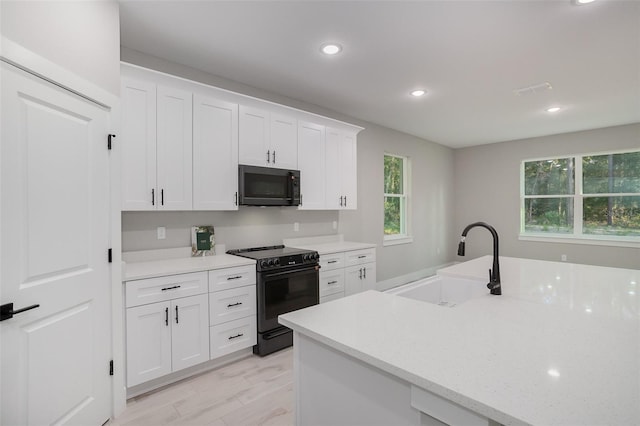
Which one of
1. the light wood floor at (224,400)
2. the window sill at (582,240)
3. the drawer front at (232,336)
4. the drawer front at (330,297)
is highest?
the window sill at (582,240)

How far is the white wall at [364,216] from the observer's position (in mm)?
2966

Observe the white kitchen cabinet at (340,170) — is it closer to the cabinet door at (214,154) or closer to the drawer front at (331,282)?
the drawer front at (331,282)

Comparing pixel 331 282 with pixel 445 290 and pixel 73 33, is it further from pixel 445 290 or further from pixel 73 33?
pixel 73 33

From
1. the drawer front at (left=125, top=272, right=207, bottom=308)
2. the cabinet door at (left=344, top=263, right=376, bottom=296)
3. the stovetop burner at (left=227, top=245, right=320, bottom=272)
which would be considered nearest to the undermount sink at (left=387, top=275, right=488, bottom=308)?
the stovetop burner at (left=227, top=245, right=320, bottom=272)

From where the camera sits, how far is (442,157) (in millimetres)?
6926

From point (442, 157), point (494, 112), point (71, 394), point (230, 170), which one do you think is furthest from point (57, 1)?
point (442, 157)

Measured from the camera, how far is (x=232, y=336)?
2795 mm

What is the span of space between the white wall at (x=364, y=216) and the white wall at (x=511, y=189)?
Result: 35 centimetres

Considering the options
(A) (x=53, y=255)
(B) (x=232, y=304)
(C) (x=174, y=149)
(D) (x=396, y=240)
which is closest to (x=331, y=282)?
(B) (x=232, y=304)

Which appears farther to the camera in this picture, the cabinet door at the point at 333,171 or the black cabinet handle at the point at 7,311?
the cabinet door at the point at 333,171

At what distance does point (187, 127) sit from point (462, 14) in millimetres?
2346

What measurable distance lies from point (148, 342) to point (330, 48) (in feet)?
9.00

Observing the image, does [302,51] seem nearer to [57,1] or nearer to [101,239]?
[57,1]

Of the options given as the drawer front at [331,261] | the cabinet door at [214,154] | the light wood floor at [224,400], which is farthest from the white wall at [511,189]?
the cabinet door at [214,154]
